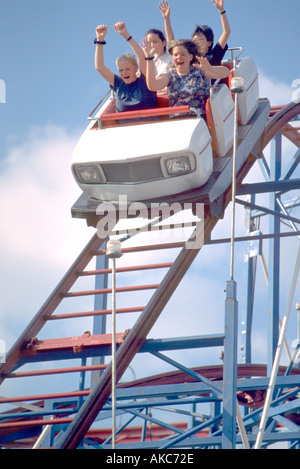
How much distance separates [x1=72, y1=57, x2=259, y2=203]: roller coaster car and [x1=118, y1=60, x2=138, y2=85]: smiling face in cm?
40

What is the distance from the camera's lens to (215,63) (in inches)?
315

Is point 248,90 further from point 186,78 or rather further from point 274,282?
point 274,282

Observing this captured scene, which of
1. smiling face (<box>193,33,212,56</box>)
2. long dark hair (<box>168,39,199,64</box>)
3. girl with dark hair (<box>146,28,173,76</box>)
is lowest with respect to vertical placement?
long dark hair (<box>168,39,199,64</box>)

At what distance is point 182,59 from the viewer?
742cm

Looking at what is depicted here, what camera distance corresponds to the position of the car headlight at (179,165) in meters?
6.83

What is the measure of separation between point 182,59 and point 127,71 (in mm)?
499

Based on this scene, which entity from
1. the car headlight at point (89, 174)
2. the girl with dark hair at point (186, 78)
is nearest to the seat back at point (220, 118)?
the girl with dark hair at point (186, 78)

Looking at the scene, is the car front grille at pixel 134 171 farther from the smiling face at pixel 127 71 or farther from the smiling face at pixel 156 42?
the smiling face at pixel 156 42

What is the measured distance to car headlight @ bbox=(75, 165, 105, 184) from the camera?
710cm

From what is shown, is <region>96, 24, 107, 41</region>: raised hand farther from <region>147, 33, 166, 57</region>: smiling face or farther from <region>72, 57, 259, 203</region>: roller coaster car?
<region>147, 33, 166, 57</region>: smiling face

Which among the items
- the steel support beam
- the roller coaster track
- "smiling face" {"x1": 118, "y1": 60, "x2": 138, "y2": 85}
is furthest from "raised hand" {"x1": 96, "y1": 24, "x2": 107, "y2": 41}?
the steel support beam

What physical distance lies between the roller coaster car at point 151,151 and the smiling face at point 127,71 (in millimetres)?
397

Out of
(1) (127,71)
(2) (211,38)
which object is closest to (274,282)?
(2) (211,38)

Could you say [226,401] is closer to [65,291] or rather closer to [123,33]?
[65,291]
